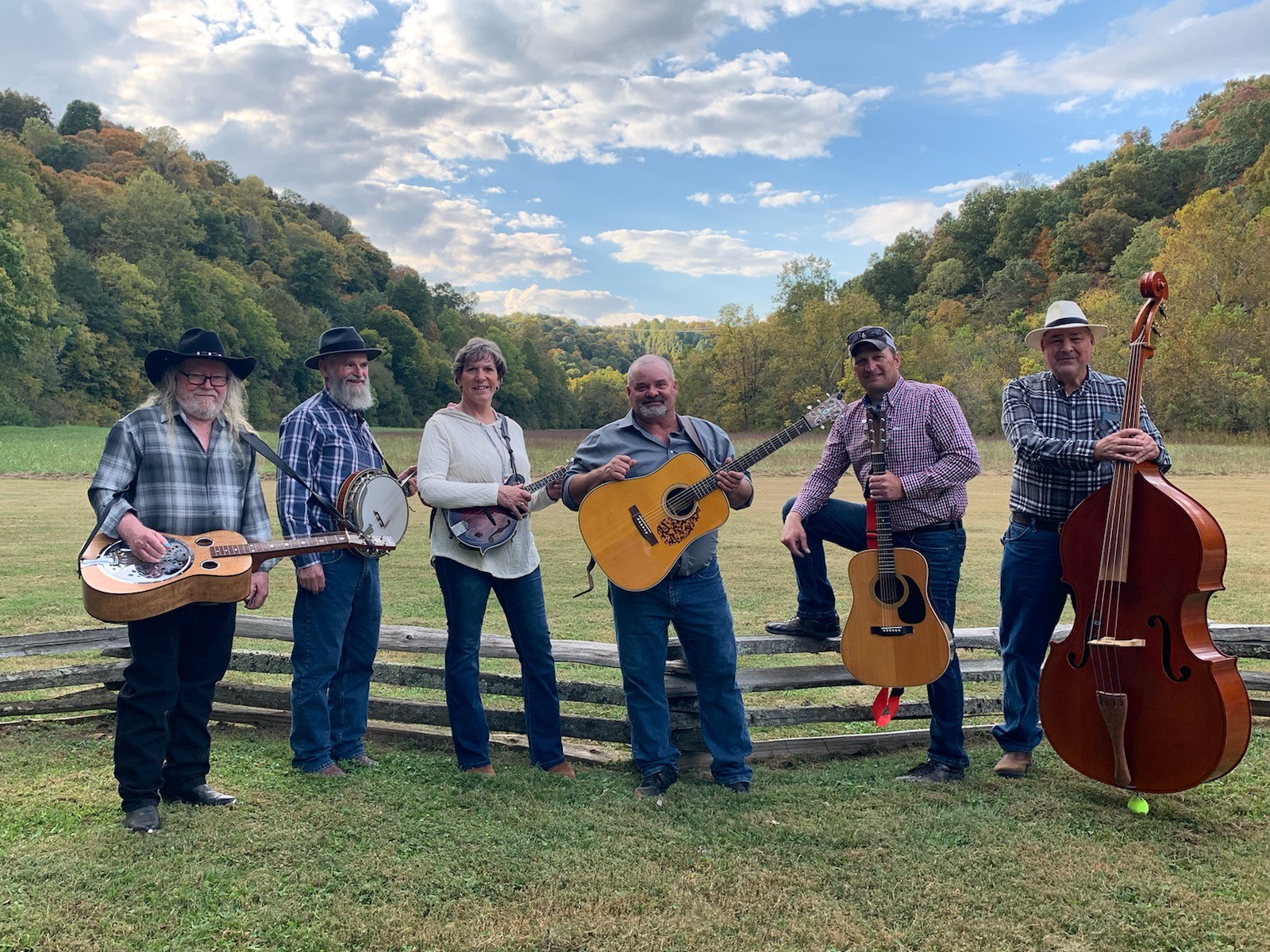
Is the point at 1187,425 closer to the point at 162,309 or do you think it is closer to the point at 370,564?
the point at 370,564

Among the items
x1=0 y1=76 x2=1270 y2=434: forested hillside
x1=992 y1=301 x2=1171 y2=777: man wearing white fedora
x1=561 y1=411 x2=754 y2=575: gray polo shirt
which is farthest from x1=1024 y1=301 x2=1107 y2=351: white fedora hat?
x1=0 y1=76 x2=1270 y2=434: forested hillside

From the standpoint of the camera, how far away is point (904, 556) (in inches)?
170

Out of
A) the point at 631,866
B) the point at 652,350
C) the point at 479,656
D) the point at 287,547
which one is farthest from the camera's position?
the point at 652,350

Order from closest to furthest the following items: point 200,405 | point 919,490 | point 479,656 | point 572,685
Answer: point 200,405 → point 919,490 → point 479,656 → point 572,685

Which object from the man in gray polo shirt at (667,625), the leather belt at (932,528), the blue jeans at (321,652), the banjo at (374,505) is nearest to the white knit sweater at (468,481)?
the banjo at (374,505)

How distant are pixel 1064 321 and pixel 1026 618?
62.1 inches

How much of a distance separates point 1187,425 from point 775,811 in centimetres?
4517

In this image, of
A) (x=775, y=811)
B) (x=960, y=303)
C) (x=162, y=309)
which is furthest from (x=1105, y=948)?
(x=960, y=303)

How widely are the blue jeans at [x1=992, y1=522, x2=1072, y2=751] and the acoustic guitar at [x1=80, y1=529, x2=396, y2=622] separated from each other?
3.75m

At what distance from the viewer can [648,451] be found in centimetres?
461

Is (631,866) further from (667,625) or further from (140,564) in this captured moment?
(140,564)

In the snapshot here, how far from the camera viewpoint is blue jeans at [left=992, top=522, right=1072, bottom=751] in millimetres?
4355

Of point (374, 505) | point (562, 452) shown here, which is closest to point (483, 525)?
point (374, 505)

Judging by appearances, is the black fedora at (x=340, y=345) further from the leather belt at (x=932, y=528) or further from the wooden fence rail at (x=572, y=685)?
the leather belt at (x=932, y=528)
